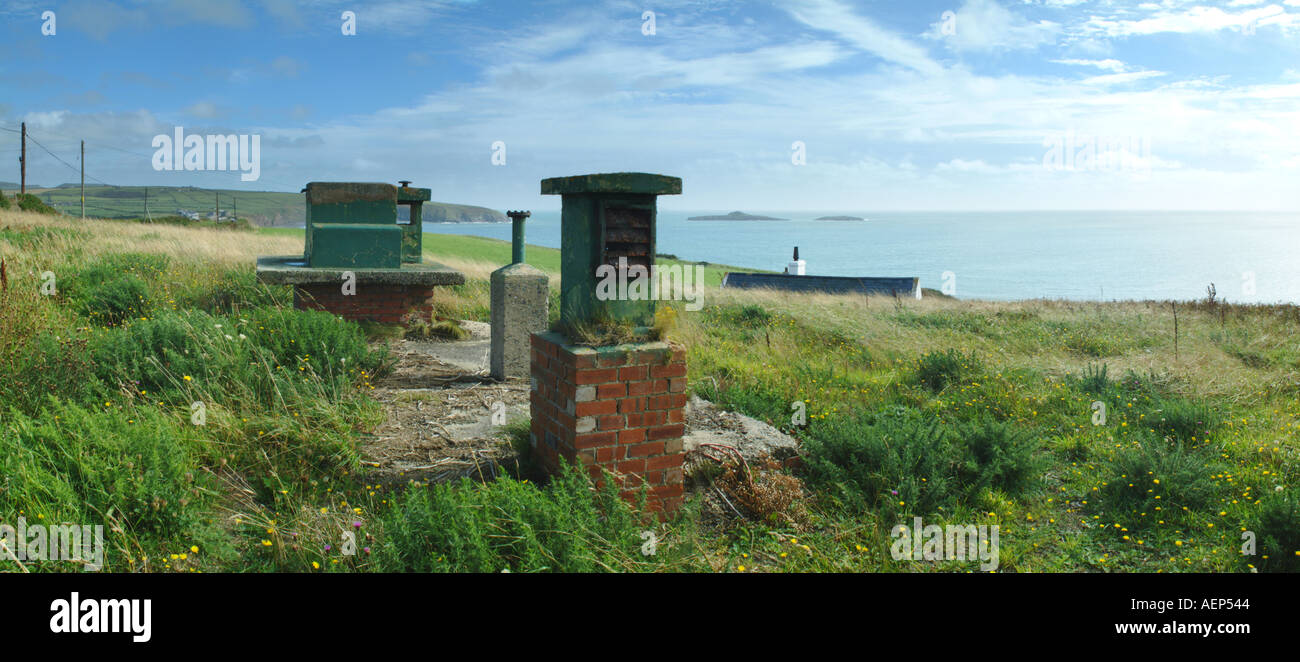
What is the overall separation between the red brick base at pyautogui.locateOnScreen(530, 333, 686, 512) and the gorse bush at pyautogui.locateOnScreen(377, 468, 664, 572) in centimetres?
26

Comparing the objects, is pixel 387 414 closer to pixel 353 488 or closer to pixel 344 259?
pixel 353 488

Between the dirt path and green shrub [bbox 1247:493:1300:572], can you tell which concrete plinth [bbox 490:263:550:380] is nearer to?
the dirt path

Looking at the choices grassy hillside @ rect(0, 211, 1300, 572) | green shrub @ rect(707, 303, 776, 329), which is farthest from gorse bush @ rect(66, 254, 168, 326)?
green shrub @ rect(707, 303, 776, 329)

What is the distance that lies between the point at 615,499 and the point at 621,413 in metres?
0.51

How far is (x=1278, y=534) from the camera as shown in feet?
14.5

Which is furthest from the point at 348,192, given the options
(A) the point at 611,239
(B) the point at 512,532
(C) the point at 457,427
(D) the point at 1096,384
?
(D) the point at 1096,384

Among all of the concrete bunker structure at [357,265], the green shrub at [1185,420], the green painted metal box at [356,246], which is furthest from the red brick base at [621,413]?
the green painted metal box at [356,246]

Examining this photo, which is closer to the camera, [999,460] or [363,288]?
[999,460]

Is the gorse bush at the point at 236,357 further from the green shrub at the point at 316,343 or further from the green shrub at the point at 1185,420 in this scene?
the green shrub at the point at 1185,420

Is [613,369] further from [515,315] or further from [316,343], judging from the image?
[316,343]

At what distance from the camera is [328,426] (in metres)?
5.06

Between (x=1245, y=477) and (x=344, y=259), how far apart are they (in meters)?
9.19

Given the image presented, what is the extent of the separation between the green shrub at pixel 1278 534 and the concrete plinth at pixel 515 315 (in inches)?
214
